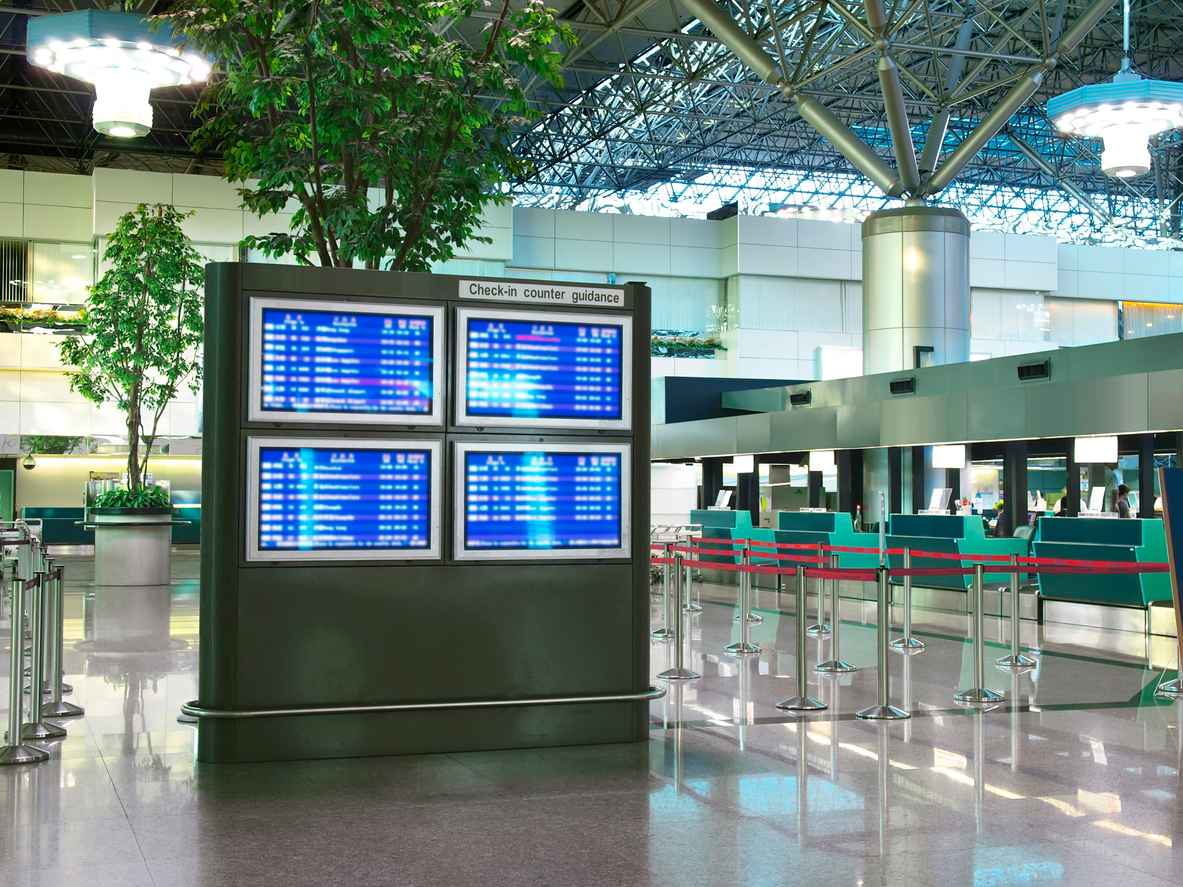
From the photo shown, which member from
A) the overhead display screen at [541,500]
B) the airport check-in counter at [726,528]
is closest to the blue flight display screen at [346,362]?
the overhead display screen at [541,500]

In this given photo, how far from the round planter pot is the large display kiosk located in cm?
1290

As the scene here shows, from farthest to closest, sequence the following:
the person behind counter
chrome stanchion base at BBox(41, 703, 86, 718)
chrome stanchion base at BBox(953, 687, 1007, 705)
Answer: the person behind counter < chrome stanchion base at BBox(953, 687, 1007, 705) < chrome stanchion base at BBox(41, 703, 86, 718)

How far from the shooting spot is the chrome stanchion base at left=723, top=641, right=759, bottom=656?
37.1ft

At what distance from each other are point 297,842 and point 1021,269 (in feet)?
122

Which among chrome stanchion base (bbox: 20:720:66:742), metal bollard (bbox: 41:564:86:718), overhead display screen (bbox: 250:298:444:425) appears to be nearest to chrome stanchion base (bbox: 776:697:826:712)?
overhead display screen (bbox: 250:298:444:425)

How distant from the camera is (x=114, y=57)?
12398 mm

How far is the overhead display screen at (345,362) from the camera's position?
636cm

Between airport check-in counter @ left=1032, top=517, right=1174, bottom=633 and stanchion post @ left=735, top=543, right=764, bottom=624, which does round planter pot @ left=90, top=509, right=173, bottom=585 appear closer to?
stanchion post @ left=735, top=543, right=764, bottom=624

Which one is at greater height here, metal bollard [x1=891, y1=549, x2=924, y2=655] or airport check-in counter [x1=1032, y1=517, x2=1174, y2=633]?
airport check-in counter [x1=1032, y1=517, x2=1174, y2=633]

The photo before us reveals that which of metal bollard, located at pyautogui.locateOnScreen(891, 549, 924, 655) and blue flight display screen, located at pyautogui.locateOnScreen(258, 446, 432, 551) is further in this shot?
metal bollard, located at pyautogui.locateOnScreen(891, 549, 924, 655)

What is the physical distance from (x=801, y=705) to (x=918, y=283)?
52.8 ft

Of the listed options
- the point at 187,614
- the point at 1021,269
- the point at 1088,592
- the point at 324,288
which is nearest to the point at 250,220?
the point at 187,614

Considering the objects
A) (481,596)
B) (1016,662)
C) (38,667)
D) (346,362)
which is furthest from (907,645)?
(38,667)

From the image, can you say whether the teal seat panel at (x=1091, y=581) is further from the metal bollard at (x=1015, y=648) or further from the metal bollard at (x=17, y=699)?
the metal bollard at (x=17, y=699)
